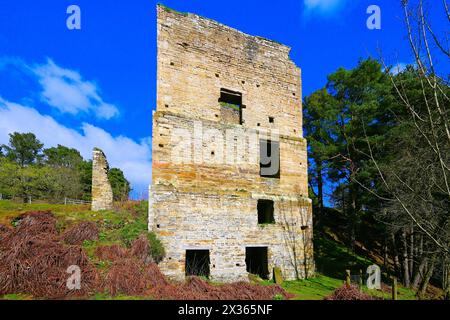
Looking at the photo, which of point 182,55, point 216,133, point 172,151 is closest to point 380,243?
point 216,133

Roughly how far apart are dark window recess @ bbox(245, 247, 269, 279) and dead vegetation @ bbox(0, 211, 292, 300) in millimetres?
2297

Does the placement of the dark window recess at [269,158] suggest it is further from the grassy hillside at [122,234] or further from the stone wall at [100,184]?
the stone wall at [100,184]

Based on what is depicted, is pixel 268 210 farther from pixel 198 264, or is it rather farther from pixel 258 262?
pixel 198 264

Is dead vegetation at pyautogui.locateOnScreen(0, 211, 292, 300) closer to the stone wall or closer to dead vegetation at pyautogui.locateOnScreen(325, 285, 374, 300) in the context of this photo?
dead vegetation at pyautogui.locateOnScreen(325, 285, 374, 300)

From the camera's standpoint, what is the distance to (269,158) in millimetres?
12812

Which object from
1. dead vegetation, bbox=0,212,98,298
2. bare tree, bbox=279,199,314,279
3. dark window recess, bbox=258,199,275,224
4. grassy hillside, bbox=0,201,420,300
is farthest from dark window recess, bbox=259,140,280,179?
dead vegetation, bbox=0,212,98,298

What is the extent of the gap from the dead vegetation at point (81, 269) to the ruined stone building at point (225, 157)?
1233mm

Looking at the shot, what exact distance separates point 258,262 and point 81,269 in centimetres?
784

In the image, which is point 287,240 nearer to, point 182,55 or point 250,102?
point 250,102

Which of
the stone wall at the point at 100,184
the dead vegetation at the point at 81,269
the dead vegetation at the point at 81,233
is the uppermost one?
the stone wall at the point at 100,184

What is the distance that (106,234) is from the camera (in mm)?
9336

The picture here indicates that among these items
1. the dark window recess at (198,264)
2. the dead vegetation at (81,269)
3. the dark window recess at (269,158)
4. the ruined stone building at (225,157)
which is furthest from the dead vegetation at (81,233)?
the dark window recess at (269,158)

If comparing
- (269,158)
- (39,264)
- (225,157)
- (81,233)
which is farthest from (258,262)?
(39,264)

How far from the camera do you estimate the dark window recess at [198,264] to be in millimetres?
10723
